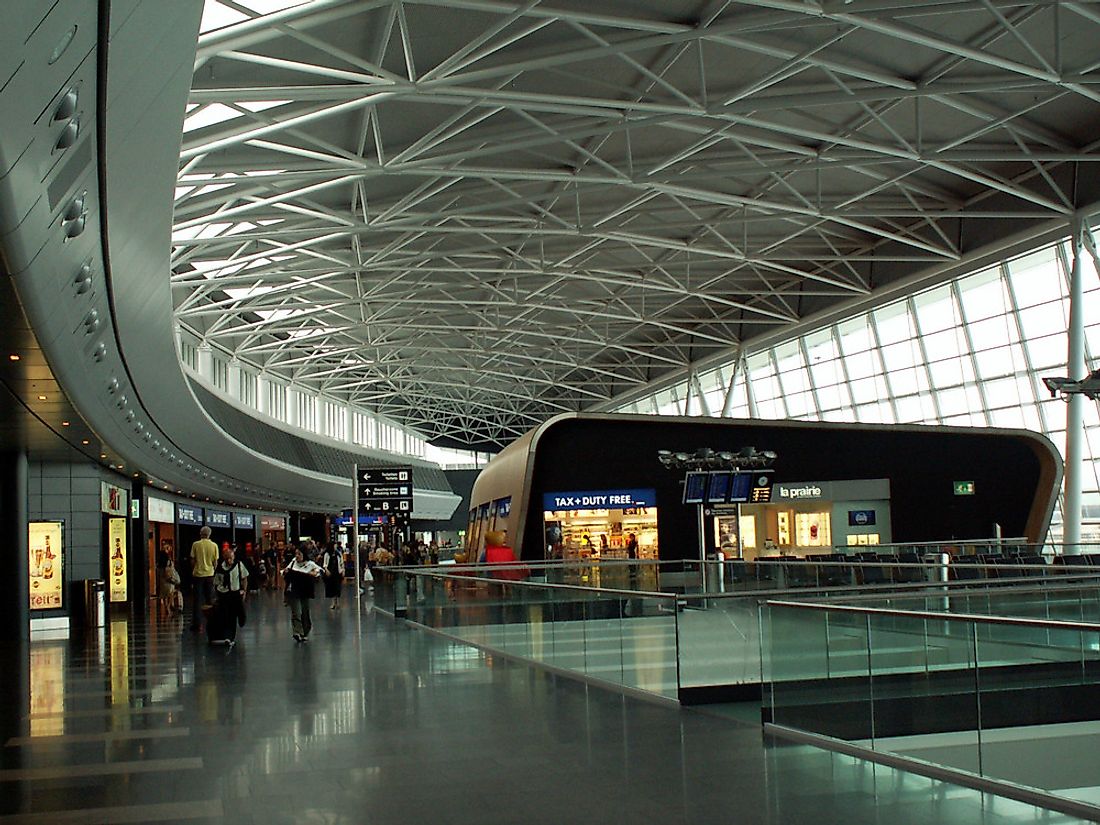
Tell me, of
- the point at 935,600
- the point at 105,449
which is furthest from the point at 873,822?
the point at 105,449

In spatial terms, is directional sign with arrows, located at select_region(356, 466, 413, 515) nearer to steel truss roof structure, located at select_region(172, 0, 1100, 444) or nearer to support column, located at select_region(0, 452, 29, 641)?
steel truss roof structure, located at select_region(172, 0, 1100, 444)

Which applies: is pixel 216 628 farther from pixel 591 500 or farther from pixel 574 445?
pixel 574 445

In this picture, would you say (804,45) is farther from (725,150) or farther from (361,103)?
(361,103)

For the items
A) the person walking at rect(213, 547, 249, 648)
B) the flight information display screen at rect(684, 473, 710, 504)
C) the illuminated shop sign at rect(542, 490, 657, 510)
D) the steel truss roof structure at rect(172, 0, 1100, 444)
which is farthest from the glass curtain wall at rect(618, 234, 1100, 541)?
the person walking at rect(213, 547, 249, 648)

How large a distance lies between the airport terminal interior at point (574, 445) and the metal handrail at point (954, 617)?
0.05m

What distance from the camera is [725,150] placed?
107ft

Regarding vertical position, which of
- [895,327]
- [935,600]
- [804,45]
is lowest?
[935,600]

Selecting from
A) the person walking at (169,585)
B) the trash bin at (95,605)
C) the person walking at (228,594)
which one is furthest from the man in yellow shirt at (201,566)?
the person walking at (169,585)

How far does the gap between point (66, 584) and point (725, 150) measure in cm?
2007

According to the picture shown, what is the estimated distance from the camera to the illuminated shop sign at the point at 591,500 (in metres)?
30.5

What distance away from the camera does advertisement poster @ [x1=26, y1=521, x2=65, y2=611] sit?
2484 centimetres

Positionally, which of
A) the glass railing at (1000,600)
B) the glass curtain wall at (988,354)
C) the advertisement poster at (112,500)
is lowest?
the glass railing at (1000,600)

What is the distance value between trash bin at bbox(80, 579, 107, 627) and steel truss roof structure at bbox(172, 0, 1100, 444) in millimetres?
9057

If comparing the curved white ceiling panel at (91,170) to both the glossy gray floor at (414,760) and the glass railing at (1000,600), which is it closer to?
the glossy gray floor at (414,760)
